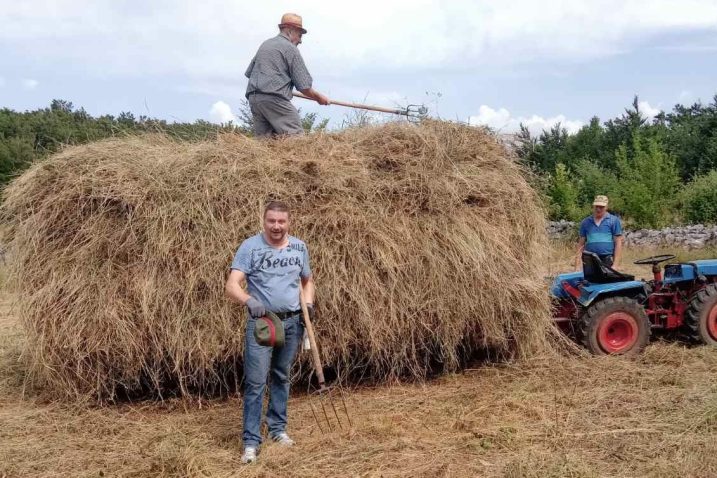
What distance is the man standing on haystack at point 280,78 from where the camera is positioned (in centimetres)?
Result: 616

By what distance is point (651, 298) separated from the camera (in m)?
6.82

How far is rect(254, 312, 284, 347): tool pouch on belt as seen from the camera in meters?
4.06

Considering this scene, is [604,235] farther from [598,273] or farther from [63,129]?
[63,129]

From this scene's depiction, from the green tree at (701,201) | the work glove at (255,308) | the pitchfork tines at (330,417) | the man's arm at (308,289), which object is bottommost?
the pitchfork tines at (330,417)

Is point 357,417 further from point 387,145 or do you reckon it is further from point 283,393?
point 387,145

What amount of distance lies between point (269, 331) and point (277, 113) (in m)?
2.81

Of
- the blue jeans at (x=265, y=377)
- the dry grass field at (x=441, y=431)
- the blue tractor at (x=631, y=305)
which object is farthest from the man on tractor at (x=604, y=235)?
the blue jeans at (x=265, y=377)

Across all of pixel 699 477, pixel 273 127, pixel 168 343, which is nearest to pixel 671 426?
pixel 699 477

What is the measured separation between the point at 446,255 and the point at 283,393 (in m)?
1.82

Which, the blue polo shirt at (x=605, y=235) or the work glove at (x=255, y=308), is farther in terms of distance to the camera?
the blue polo shirt at (x=605, y=235)

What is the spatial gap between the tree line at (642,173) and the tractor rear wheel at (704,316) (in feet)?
16.4

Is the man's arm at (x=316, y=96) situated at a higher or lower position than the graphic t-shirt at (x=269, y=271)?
higher

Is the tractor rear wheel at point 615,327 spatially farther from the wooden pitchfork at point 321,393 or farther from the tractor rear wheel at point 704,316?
the wooden pitchfork at point 321,393

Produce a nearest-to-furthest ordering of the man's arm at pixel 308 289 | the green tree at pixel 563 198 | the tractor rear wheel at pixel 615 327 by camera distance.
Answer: the man's arm at pixel 308 289 → the tractor rear wheel at pixel 615 327 → the green tree at pixel 563 198
